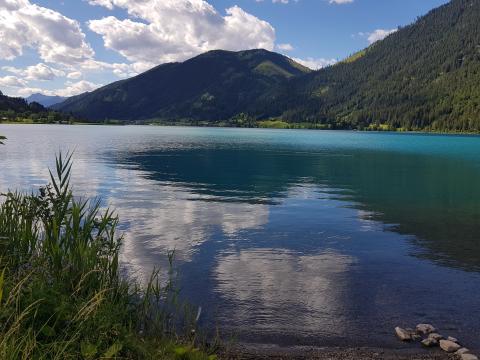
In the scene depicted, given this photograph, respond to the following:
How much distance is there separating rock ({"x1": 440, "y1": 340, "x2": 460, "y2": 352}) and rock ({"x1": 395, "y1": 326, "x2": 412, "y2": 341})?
114 centimetres

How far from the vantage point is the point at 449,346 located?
1589 cm

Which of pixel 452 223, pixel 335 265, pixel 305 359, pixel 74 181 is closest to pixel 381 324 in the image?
pixel 305 359

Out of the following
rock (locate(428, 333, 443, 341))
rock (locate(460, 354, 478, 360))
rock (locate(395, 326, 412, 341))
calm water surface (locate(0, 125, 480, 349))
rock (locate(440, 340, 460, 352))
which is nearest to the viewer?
rock (locate(460, 354, 478, 360))

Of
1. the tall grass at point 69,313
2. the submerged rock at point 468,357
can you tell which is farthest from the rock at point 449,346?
the tall grass at point 69,313

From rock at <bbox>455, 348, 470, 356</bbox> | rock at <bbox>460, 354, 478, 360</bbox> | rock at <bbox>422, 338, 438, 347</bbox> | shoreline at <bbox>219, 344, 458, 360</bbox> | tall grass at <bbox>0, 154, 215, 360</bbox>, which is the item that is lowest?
shoreline at <bbox>219, 344, 458, 360</bbox>

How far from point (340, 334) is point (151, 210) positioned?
27249mm

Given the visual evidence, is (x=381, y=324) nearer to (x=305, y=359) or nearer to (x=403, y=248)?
(x=305, y=359)

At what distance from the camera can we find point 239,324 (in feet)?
58.9

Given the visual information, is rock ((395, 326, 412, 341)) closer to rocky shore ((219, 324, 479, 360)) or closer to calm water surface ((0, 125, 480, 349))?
rocky shore ((219, 324, 479, 360))

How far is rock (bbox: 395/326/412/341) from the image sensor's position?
1677cm

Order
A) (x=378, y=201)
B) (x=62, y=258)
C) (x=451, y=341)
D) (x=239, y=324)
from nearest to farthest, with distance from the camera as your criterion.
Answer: (x=62, y=258), (x=451, y=341), (x=239, y=324), (x=378, y=201)

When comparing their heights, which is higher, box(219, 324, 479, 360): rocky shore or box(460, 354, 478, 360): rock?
box(460, 354, 478, 360): rock

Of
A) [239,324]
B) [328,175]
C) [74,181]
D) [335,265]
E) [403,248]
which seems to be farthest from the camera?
[328,175]

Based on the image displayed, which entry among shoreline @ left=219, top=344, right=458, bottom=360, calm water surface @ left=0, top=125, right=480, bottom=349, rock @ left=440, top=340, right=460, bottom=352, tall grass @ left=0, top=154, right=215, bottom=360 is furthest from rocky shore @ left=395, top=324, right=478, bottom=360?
tall grass @ left=0, top=154, right=215, bottom=360
